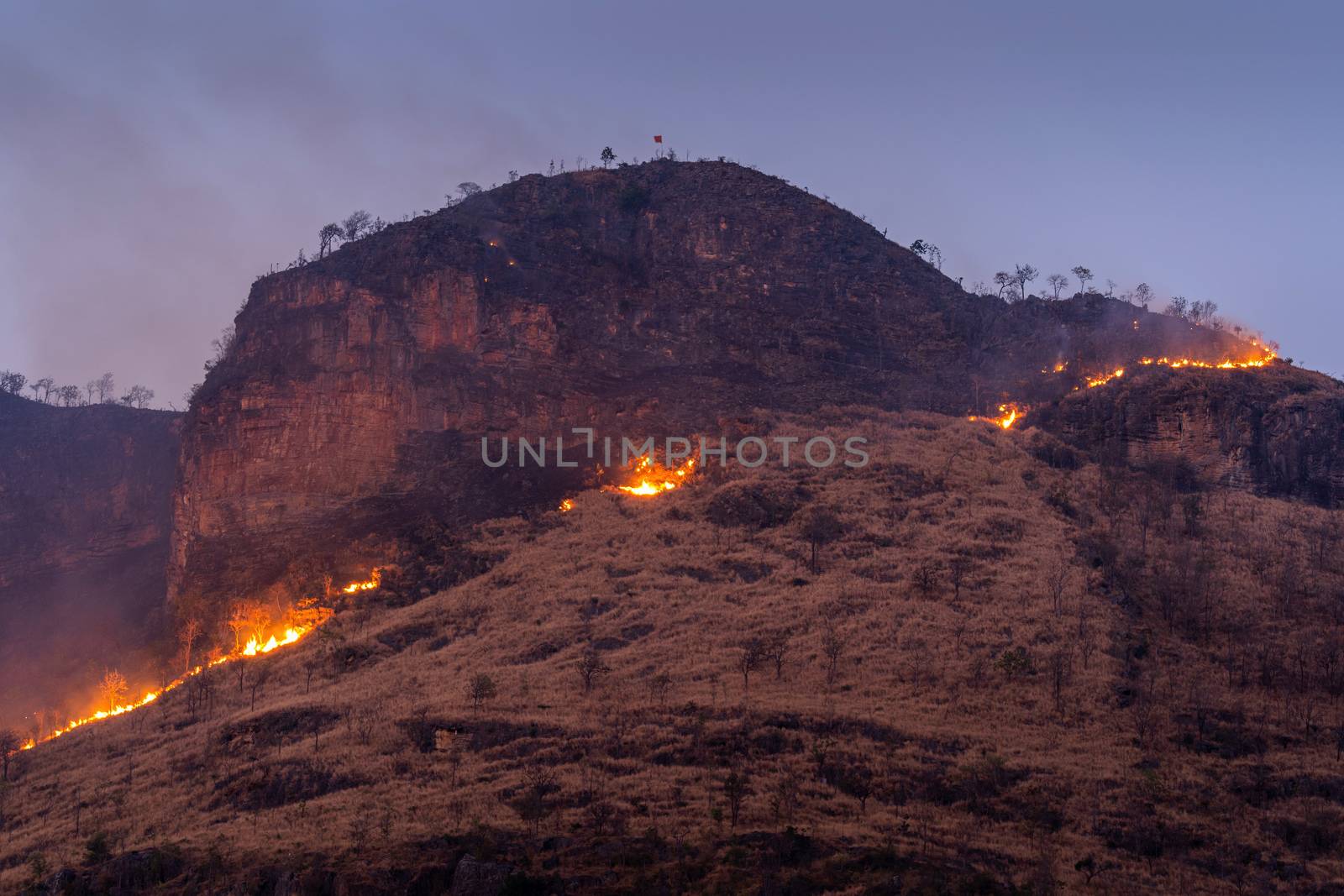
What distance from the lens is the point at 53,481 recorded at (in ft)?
265

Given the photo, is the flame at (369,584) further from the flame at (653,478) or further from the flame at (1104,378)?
the flame at (1104,378)

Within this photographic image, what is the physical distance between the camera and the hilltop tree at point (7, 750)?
1752 inches

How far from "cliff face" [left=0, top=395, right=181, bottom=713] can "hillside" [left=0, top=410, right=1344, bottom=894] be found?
2440 cm

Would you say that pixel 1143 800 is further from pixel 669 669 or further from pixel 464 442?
pixel 464 442

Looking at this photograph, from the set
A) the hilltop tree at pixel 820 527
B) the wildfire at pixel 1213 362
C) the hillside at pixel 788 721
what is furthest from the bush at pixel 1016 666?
the wildfire at pixel 1213 362

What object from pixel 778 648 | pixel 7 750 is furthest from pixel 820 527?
pixel 7 750

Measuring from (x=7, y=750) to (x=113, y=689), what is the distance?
12301mm

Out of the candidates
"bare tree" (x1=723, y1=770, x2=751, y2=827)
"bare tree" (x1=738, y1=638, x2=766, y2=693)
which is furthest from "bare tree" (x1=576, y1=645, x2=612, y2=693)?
"bare tree" (x1=723, y1=770, x2=751, y2=827)

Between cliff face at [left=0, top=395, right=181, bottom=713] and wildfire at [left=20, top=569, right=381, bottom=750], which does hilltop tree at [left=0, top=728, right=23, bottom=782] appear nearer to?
wildfire at [left=20, top=569, right=381, bottom=750]

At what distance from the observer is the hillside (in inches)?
1192

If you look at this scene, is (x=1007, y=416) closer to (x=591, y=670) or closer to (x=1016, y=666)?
(x=1016, y=666)

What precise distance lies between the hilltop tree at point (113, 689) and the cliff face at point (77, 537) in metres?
3.66

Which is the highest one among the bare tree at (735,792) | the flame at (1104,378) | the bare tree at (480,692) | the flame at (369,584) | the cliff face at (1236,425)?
the flame at (1104,378)

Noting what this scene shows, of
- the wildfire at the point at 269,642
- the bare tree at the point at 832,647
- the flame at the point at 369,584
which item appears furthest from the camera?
the flame at the point at 369,584
